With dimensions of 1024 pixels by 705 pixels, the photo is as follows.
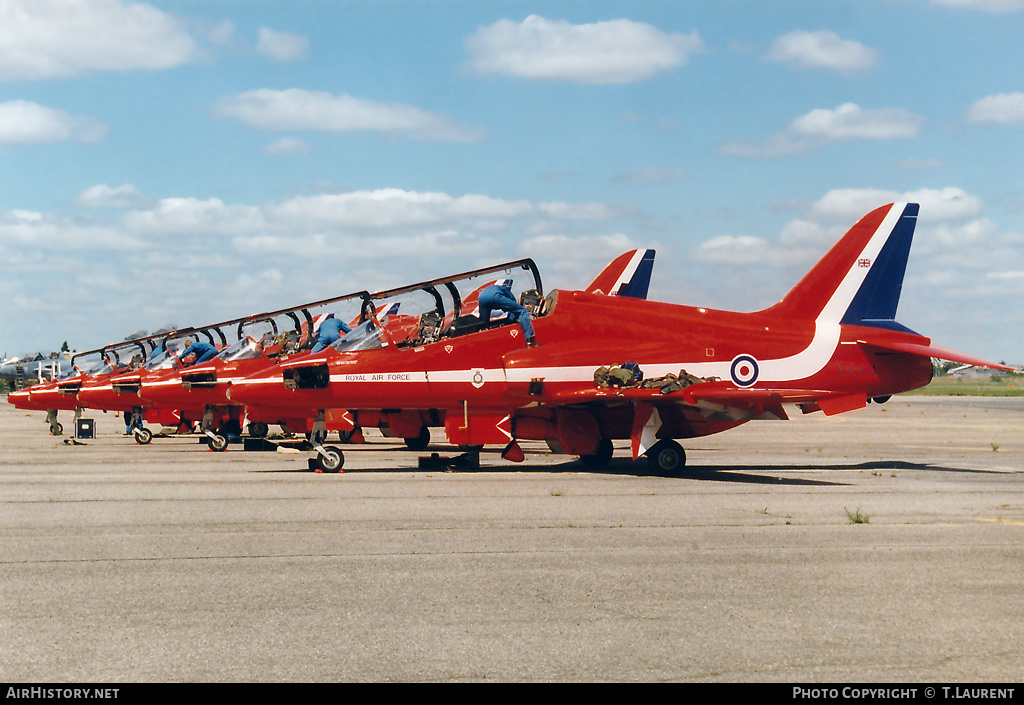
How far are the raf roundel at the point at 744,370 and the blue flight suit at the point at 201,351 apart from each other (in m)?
13.5

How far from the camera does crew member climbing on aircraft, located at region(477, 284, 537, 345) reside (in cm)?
1625

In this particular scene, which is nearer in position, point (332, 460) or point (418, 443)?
point (332, 460)

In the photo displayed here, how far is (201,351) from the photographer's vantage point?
2425cm

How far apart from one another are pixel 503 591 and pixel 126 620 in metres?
2.44

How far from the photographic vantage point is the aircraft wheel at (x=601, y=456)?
56.5 ft

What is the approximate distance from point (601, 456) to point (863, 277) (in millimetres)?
5903

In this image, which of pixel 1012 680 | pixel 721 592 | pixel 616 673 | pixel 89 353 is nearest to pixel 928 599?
pixel 721 592

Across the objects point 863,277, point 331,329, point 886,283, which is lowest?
point 331,329

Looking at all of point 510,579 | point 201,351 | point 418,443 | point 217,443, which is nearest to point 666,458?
point 418,443

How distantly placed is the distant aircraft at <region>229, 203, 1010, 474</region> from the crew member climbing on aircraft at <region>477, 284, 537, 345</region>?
0.43 ft

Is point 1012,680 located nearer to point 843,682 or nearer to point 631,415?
point 843,682

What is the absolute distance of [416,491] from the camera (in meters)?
13.0

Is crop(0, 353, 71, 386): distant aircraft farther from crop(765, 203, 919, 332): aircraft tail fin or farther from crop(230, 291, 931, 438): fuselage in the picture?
crop(765, 203, 919, 332): aircraft tail fin

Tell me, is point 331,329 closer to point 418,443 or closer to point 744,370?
point 418,443
